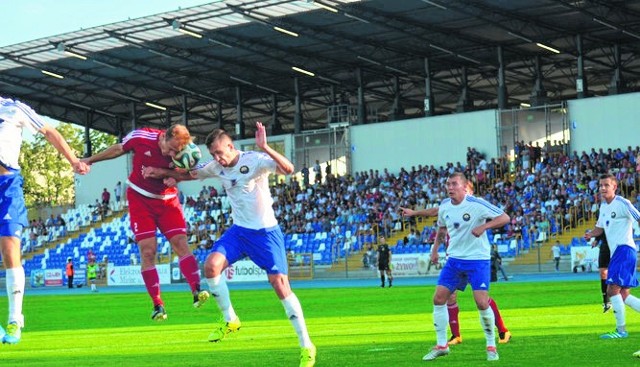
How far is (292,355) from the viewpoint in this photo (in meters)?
14.5

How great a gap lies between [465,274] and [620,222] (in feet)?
11.7

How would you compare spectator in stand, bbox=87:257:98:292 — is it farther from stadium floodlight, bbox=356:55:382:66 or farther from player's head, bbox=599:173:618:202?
player's head, bbox=599:173:618:202

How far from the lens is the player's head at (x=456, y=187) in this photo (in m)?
14.1

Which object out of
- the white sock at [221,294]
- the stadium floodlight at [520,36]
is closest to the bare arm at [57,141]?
the white sock at [221,294]

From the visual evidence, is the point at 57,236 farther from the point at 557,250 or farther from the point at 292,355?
the point at 292,355

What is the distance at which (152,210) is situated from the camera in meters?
15.7

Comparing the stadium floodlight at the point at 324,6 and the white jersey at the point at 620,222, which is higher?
the stadium floodlight at the point at 324,6

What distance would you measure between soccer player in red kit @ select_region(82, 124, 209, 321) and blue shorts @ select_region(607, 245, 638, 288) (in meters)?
5.71

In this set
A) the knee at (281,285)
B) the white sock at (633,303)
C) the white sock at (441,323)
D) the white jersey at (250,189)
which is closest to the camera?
the knee at (281,285)

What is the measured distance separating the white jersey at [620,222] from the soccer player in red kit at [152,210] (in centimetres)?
590


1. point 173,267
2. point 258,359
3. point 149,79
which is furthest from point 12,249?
point 149,79

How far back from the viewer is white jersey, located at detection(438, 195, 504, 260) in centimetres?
1402

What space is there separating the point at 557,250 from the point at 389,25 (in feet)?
52.7

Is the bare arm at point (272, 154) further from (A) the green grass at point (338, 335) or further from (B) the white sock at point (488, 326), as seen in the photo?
(B) the white sock at point (488, 326)
